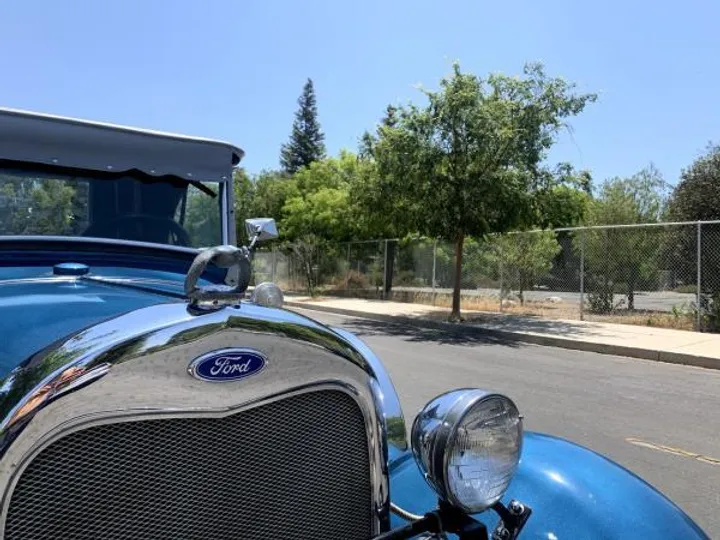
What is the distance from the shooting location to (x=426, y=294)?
21.3 meters

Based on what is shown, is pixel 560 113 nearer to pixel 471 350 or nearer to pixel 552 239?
pixel 552 239

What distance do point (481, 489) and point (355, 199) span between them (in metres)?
15.8

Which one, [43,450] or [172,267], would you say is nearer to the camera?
[43,450]

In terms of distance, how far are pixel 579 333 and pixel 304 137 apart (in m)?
46.9

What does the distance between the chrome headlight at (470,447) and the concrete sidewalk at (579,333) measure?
982 centimetres

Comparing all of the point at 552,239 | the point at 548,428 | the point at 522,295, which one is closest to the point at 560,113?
the point at 552,239

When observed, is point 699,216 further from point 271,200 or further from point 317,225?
point 271,200

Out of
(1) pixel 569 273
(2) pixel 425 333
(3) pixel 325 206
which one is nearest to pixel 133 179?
(2) pixel 425 333

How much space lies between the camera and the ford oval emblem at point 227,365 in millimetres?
1521

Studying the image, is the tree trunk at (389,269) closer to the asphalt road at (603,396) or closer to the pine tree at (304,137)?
the asphalt road at (603,396)

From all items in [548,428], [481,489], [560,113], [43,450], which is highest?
[560,113]

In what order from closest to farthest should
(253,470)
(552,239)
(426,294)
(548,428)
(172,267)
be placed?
(253,470) < (172,267) < (548,428) < (552,239) < (426,294)

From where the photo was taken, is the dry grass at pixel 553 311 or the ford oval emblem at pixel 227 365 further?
the dry grass at pixel 553 311

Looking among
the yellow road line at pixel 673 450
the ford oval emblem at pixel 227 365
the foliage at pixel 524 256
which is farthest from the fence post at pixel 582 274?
the ford oval emblem at pixel 227 365
